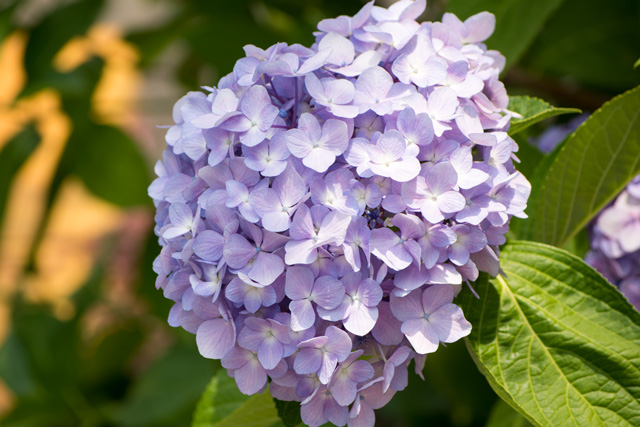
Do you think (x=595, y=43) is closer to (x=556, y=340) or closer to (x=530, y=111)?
(x=530, y=111)

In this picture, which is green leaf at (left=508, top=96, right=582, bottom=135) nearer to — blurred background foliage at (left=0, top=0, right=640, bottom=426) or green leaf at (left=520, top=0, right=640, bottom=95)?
blurred background foliage at (left=0, top=0, right=640, bottom=426)

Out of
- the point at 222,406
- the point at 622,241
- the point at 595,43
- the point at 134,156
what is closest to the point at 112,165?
the point at 134,156

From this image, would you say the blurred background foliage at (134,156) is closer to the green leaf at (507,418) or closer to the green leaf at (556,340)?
the green leaf at (507,418)

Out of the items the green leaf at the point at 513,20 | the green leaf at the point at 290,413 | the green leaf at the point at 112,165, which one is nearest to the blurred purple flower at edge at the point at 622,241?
the green leaf at the point at 513,20

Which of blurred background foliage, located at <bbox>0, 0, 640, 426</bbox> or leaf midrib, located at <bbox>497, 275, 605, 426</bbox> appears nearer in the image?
leaf midrib, located at <bbox>497, 275, 605, 426</bbox>

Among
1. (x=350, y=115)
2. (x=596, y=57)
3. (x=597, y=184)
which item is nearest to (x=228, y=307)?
(x=350, y=115)

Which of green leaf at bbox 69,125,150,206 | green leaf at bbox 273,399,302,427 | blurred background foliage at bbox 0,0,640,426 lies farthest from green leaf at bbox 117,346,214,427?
green leaf at bbox 273,399,302,427
